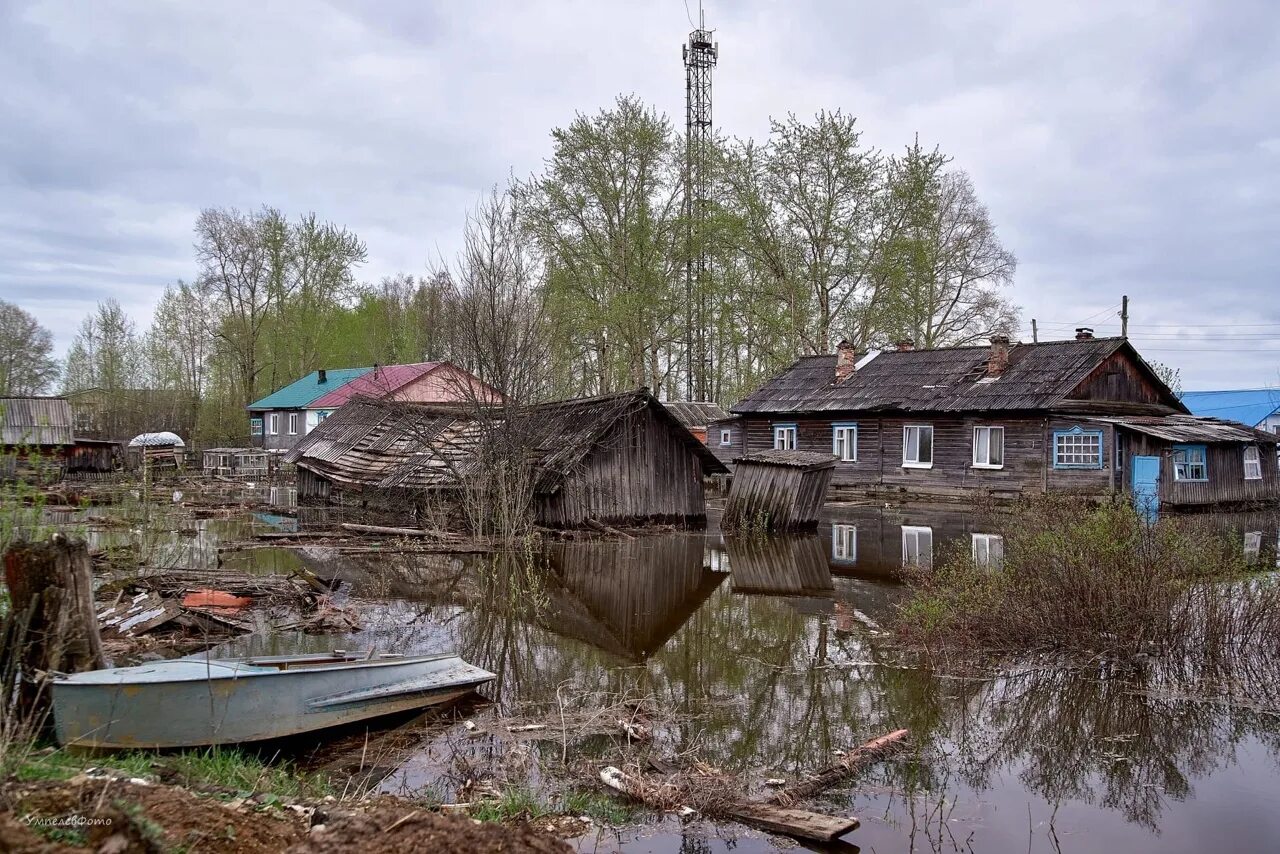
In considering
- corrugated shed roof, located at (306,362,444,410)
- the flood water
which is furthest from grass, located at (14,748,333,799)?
corrugated shed roof, located at (306,362,444,410)

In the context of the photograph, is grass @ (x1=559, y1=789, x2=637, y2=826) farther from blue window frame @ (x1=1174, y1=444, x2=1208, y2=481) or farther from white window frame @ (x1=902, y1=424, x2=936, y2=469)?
white window frame @ (x1=902, y1=424, x2=936, y2=469)

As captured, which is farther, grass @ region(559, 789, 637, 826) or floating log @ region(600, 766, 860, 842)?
grass @ region(559, 789, 637, 826)

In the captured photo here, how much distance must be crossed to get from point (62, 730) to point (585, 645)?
18.5ft

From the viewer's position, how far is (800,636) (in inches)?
434

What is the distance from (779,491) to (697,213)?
2188 cm

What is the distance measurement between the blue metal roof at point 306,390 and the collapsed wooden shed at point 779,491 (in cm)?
2777

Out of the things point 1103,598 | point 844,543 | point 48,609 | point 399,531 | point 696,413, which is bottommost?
point 844,543

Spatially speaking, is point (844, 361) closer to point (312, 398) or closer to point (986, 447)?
point (986, 447)

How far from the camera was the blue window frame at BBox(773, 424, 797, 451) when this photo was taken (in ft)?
112

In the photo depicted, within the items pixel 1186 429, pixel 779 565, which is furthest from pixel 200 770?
pixel 1186 429

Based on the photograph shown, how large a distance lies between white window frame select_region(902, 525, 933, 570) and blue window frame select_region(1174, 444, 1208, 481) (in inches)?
343

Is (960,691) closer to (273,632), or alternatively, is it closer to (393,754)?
(393,754)

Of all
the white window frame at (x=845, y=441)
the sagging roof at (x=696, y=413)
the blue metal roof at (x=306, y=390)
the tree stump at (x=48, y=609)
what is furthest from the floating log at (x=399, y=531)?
the blue metal roof at (x=306, y=390)

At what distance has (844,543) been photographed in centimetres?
1933
